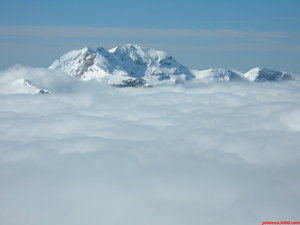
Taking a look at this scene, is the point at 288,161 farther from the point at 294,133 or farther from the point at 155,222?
the point at 155,222

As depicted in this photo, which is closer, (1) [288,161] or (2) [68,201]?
(2) [68,201]

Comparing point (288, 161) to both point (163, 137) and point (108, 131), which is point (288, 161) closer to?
point (163, 137)

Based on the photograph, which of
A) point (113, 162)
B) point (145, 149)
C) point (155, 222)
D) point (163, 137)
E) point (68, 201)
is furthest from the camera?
point (163, 137)

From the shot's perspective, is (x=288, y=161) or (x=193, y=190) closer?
(x=193, y=190)

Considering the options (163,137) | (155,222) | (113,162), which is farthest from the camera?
(163,137)

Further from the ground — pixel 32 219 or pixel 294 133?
pixel 294 133

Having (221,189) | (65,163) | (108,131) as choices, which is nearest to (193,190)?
(221,189)

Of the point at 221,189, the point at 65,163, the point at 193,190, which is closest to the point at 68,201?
the point at 65,163

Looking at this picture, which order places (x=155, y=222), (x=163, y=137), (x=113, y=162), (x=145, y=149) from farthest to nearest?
(x=163, y=137), (x=145, y=149), (x=113, y=162), (x=155, y=222)

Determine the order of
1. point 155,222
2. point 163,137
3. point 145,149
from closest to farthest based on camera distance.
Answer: point 155,222 < point 145,149 < point 163,137
